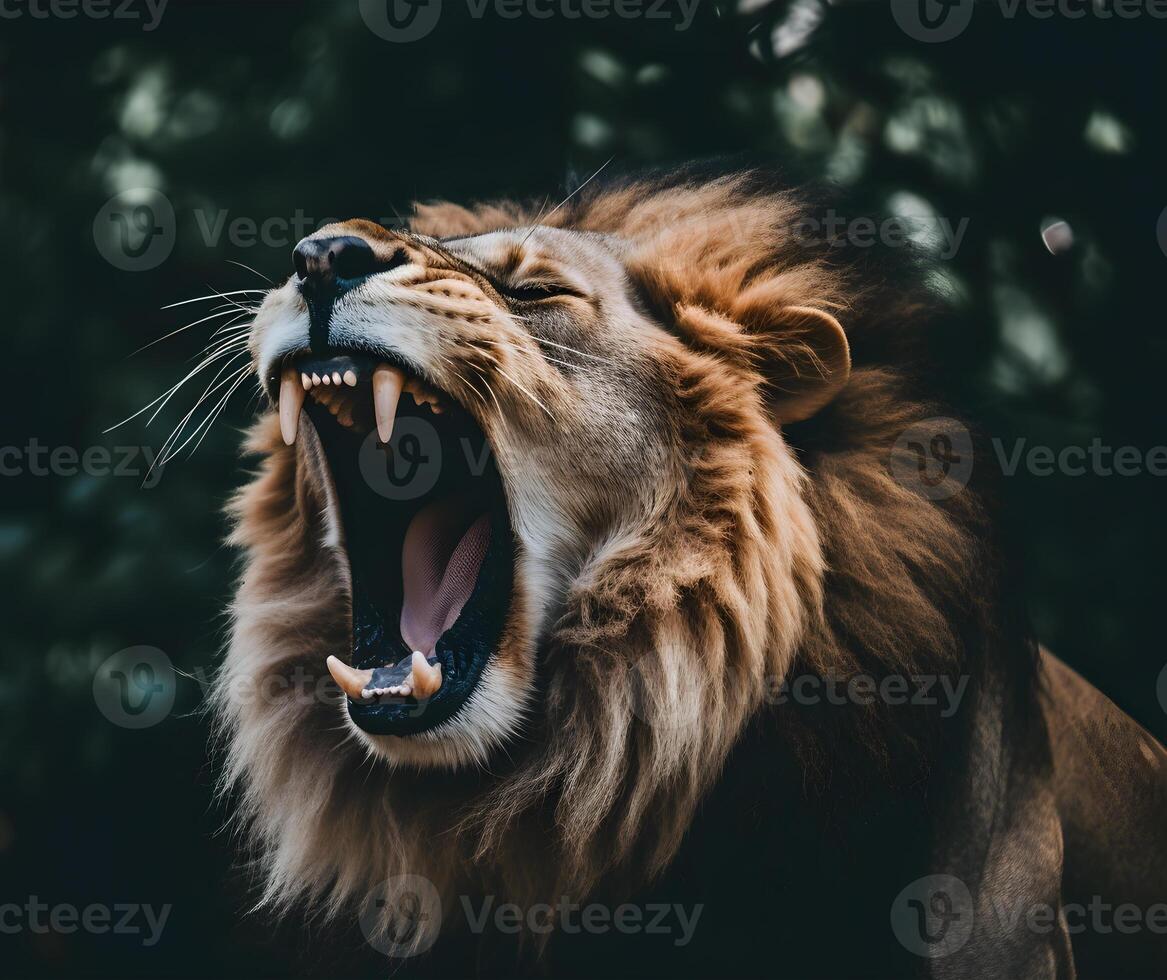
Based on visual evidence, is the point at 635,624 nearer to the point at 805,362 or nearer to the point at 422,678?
the point at 422,678

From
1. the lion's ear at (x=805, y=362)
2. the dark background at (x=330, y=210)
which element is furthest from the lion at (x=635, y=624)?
the dark background at (x=330, y=210)

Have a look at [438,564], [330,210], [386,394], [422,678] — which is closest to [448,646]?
[422,678]

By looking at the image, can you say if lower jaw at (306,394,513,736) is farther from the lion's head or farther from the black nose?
the black nose

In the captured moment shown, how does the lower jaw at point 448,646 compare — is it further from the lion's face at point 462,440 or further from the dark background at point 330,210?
the dark background at point 330,210

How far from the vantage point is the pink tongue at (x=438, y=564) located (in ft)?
7.66

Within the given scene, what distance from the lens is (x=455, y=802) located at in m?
2.23

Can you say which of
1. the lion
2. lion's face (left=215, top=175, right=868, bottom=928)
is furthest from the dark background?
lion's face (left=215, top=175, right=868, bottom=928)

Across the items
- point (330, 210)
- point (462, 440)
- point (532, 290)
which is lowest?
point (462, 440)

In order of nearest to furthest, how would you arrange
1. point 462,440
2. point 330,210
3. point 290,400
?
point 290,400, point 462,440, point 330,210

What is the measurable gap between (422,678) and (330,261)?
666 mm

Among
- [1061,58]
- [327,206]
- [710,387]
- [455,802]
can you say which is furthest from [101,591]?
[1061,58]

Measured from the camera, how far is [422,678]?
2.05m

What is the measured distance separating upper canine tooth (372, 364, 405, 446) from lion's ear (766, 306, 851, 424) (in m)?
0.67

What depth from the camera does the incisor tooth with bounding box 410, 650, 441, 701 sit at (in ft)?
6.72
